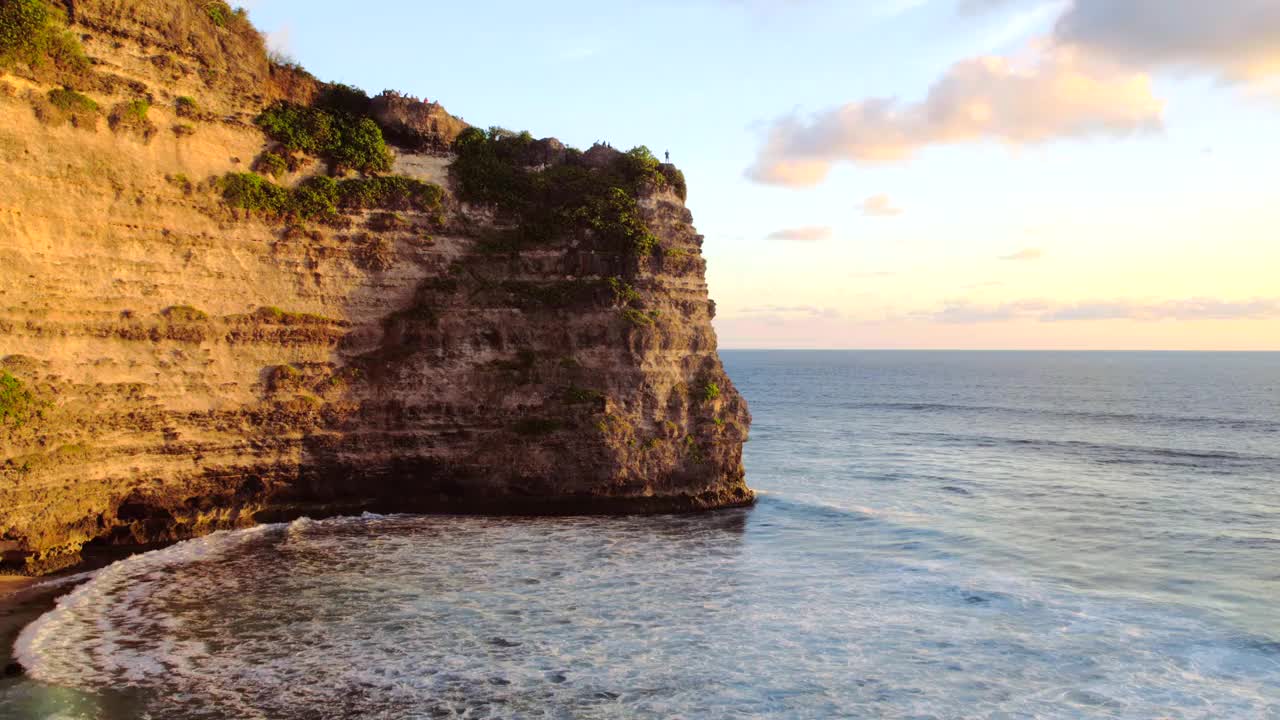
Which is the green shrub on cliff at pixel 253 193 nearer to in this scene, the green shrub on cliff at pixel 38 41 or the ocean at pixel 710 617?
the green shrub on cliff at pixel 38 41

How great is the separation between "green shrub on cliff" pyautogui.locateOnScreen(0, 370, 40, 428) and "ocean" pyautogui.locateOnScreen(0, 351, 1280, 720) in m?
4.17

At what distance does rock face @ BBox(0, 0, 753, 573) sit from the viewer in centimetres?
2106

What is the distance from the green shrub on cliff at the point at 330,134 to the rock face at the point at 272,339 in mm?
683

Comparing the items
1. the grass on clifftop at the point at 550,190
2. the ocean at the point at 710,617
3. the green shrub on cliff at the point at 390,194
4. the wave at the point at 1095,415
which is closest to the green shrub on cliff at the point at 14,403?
the ocean at the point at 710,617

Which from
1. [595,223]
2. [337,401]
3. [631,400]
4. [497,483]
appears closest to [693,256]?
[595,223]

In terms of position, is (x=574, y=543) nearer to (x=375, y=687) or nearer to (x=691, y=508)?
(x=691, y=508)

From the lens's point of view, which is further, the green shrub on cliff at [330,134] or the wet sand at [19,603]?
the green shrub on cliff at [330,134]

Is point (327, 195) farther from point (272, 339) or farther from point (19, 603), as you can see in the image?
point (19, 603)

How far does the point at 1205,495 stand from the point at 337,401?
34.4m

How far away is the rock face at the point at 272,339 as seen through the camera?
21.1m

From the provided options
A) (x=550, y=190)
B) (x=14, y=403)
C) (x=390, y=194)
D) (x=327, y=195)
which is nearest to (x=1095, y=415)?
(x=550, y=190)

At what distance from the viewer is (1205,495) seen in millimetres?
34000

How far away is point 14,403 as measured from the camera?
19609 millimetres

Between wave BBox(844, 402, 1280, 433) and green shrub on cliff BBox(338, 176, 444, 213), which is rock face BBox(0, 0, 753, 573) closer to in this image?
green shrub on cliff BBox(338, 176, 444, 213)
